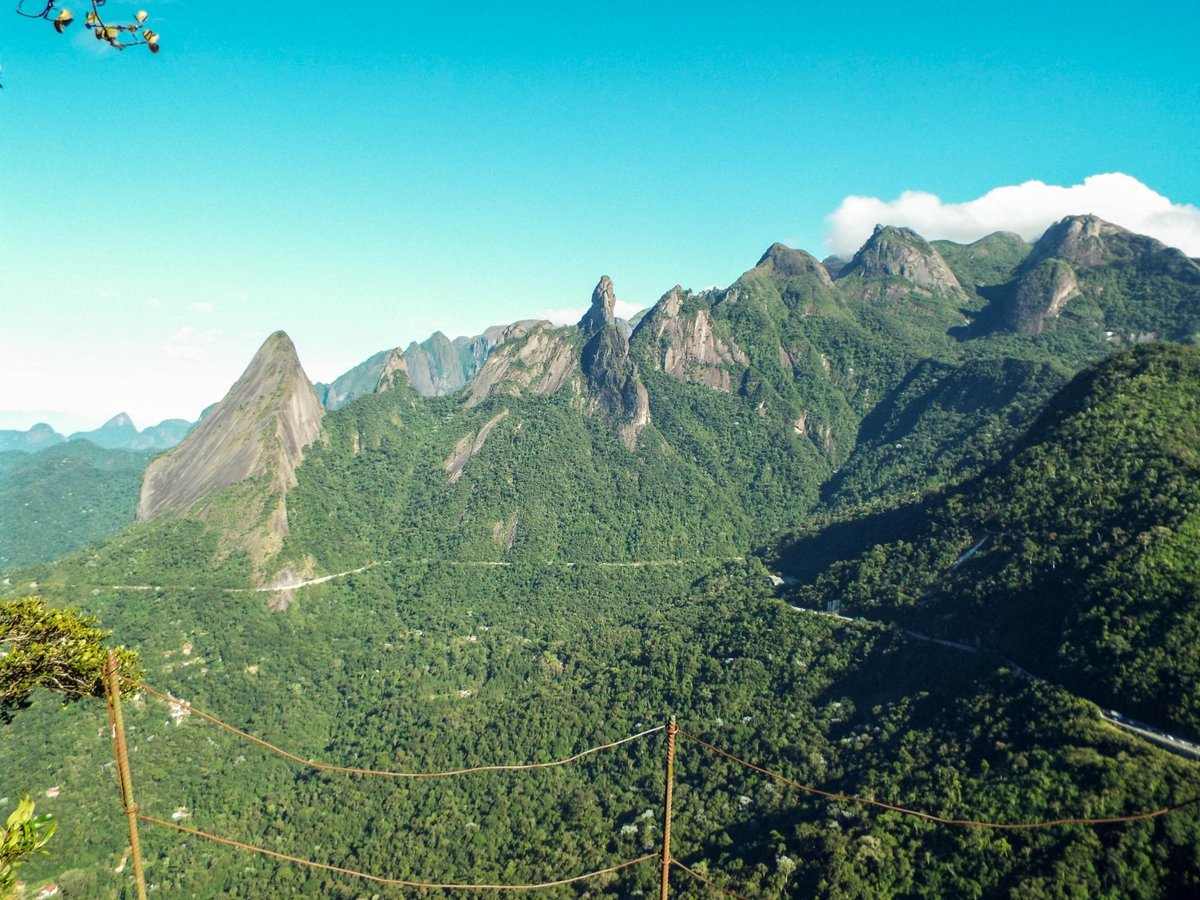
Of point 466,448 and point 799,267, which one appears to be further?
point 799,267

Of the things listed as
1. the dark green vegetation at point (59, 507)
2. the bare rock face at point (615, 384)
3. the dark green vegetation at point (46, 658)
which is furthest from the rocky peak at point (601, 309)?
the dark green vegetation at point (46, 658)

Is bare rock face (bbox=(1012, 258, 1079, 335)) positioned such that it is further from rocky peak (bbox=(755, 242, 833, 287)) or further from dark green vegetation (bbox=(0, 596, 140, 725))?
dark green vegetation (bbox=(0, 596, 140, 725))

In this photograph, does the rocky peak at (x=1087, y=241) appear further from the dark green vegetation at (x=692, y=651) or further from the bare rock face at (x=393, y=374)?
the bare rock face at (x=393, y=374)

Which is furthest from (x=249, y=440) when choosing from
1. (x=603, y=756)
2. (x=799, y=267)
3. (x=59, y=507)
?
(x=799, y=267)

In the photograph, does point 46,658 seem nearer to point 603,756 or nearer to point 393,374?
point 603,756

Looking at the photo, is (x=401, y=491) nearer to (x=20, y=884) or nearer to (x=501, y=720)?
(x=501, y=720)

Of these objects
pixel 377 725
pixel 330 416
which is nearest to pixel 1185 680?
pixel 377 725
